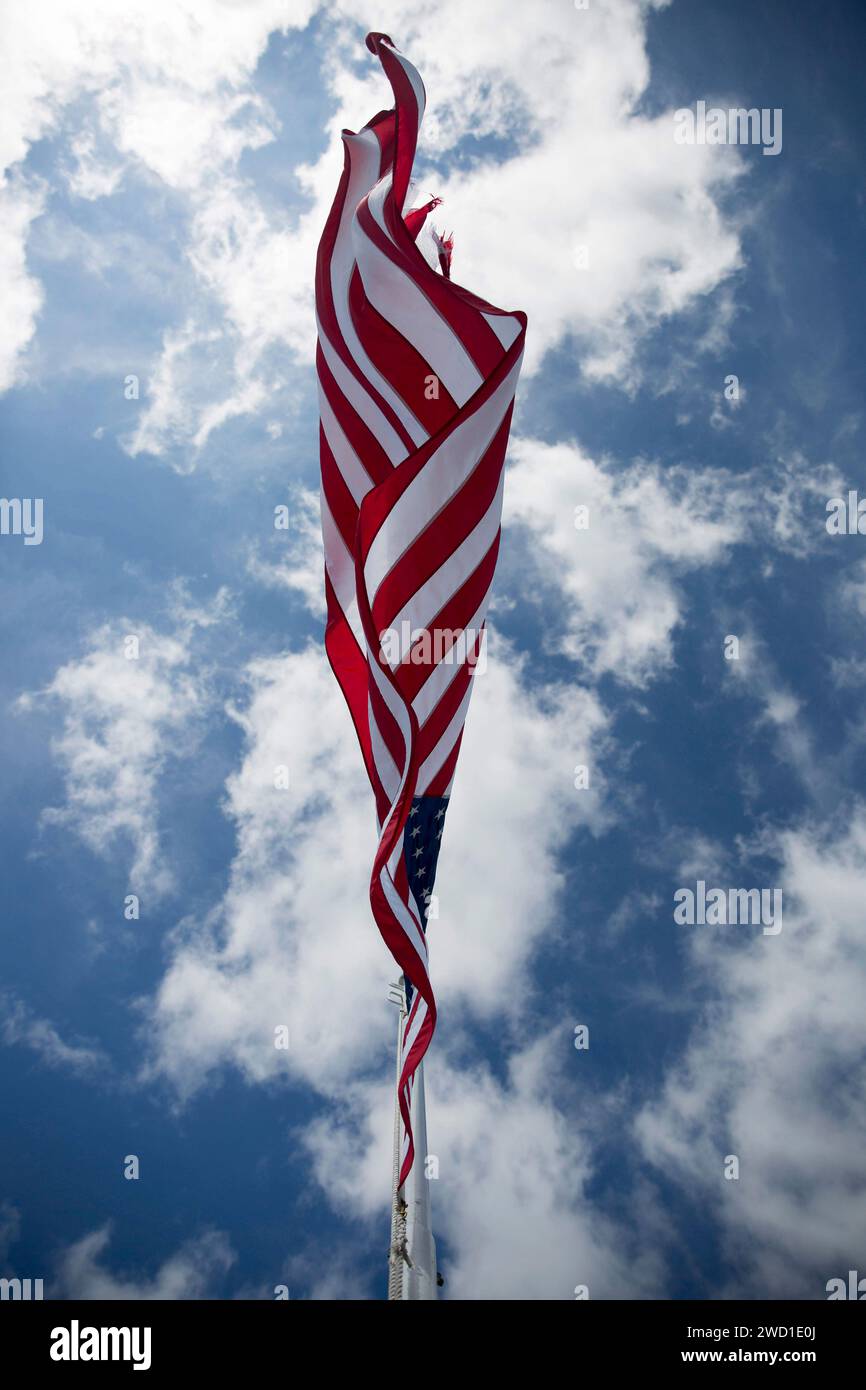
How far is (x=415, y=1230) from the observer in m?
9.55

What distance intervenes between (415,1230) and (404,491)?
8028mm

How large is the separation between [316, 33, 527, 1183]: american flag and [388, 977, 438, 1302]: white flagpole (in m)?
1.23

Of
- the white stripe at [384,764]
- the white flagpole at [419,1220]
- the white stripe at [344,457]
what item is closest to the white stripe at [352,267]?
the white stripe at [344,457]

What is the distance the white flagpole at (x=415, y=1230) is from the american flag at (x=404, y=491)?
4.02 ft

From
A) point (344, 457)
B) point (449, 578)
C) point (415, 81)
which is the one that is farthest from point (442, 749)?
point (415, 81)

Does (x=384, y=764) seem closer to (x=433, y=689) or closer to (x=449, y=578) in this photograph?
Result: (x=433, y=689)

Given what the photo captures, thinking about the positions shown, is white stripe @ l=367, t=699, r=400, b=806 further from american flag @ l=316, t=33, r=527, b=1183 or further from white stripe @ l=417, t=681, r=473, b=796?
white stripe @ l=417, t=681, r=473, b=796

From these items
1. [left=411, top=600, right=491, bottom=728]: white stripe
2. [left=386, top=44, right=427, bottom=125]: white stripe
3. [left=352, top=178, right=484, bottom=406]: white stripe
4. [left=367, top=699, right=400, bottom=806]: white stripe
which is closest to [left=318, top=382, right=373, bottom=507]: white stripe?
[left=352, top=178, right=484, bottom=406]: white stripe

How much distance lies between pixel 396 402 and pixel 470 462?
198cm

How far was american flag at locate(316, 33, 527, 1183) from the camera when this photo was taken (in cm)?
841
